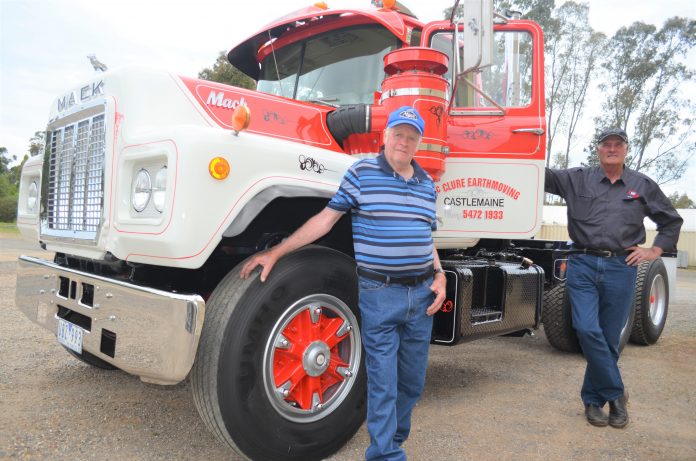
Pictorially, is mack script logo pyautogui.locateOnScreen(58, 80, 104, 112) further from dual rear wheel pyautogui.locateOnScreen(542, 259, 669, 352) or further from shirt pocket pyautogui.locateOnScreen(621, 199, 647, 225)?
dual rear wheel pyautogui.locateOnScreen(542, 259, 669, 352)

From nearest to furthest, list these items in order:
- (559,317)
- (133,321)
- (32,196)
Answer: (133,321), (32,196), (559,317)

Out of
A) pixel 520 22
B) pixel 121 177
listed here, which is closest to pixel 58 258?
pixel 121 177

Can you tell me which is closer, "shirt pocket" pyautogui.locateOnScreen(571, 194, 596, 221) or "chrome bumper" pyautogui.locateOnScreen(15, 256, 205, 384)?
"chrome bumper" pyautogui.locateOnScreen(15, 256, 205, 384)

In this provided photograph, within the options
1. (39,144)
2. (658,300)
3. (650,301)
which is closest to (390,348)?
(650,301)

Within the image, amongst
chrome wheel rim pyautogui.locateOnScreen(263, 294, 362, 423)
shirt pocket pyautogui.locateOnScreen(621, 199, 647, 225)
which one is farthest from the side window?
chrome wheel rim pyautogui.locateOnScreen(263, 294, 362, 423)

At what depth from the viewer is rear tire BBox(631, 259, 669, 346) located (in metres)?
5.96

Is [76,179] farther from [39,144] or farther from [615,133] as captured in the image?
[39,144]

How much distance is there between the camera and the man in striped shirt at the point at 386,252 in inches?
102

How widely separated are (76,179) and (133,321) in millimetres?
1020

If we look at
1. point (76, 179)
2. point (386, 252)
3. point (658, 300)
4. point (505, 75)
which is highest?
point (505, 75)

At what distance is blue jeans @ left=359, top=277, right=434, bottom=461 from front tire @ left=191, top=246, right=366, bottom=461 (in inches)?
12.0

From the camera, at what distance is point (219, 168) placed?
243 cm

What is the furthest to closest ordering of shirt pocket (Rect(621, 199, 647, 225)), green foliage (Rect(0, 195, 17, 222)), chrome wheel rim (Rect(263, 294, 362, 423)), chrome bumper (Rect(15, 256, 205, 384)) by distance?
green foliage (Rect(0, 195, 17, 222)), shirt pocket (Rect(621, 199, 647, 225)), chrome wheel rim (Rect(263, 294, 362, 423)), chrome bumper (Rect(15, 256, 205, 384))

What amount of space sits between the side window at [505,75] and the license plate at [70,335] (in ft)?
8.84
